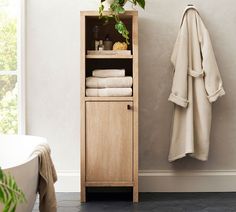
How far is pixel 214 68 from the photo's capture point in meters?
3.53

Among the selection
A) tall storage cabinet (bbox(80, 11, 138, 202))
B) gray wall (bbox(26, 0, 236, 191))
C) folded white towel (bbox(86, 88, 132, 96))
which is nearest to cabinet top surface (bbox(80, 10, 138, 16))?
tall storage cabinet (bbox(80, 11, 138, 202))

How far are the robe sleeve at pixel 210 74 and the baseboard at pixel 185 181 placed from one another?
70cm

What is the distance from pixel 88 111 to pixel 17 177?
129 cm

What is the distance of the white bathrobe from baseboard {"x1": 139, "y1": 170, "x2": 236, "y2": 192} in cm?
22

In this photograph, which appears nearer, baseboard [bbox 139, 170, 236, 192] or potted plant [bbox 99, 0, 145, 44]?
potted plant [bbox 99, 0, 145, 44]

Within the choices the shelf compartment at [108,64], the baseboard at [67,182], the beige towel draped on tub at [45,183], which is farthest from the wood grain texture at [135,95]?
the beige towel draped on tub at [45,183]

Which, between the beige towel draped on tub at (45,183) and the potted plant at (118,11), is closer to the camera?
the beige towel draped on tub at (45,183)

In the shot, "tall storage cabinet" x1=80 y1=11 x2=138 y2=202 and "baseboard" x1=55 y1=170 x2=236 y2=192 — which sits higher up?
"tall storage cabinet" x1=80 y1=11 x2=138 y2=202

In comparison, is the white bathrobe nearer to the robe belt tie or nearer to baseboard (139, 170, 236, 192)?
the robe belt tie

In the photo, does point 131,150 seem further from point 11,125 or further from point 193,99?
point 11,125

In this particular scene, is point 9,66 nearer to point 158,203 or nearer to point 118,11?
point 118,11

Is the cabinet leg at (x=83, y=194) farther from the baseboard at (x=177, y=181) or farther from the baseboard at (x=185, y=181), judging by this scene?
the baseboard at (x=185, y=181)

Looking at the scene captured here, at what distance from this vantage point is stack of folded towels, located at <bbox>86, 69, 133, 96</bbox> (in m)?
3.33

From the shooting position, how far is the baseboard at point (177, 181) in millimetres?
3689
